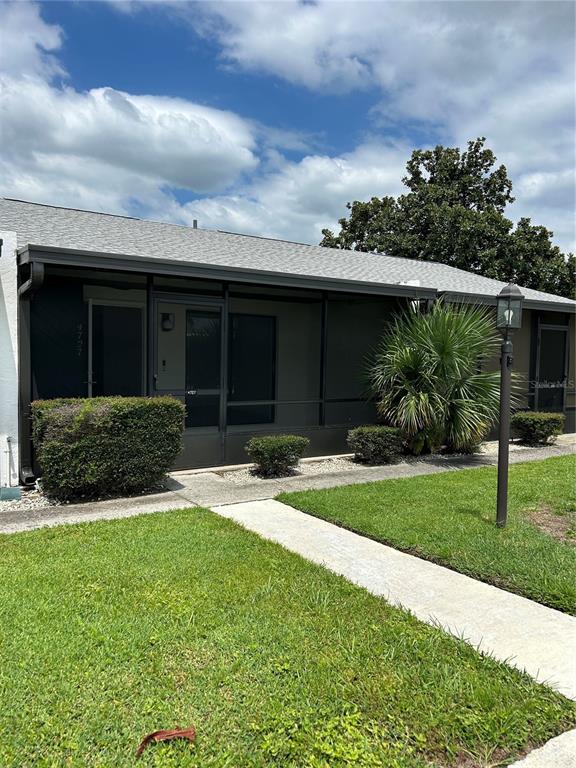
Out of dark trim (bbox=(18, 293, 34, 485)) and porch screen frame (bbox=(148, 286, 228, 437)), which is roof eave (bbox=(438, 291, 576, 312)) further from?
dark trim (bbox=(18, 293, 34, 485))

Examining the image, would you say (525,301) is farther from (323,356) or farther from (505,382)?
(505,382)

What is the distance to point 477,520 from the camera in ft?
18.1

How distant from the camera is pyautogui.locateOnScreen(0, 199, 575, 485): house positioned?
6707mm

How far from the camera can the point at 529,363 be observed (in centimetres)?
1302

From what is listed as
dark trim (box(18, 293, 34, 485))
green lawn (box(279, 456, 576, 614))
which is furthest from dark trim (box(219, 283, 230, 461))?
dark trim (box(18, 293, 34, 485))

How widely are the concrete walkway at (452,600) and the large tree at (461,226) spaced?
21.1m

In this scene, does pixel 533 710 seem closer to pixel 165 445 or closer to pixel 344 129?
pixel 165 445

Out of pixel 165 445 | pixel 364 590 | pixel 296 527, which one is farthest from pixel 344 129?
pixel 364 590

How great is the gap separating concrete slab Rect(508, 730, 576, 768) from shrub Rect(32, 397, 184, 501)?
16.2 feet

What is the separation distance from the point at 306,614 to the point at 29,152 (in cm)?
1158

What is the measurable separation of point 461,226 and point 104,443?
21.4m

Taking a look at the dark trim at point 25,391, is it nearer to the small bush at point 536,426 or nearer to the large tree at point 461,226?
the small bush at point 536,426

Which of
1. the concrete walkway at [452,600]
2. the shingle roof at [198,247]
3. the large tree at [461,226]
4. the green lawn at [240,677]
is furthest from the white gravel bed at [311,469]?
the large tree at [461,226]

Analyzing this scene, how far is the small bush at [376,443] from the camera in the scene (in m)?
8.66
